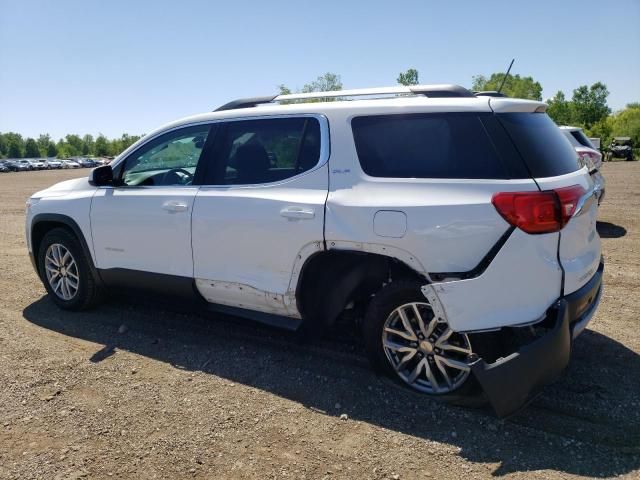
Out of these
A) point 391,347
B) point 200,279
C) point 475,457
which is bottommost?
point 475,457

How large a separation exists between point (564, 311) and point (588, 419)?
0.74 metres

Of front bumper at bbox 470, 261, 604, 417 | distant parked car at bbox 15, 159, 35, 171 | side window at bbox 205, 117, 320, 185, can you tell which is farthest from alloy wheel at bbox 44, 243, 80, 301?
distant parked car at bbox 15, 159, 35, 171

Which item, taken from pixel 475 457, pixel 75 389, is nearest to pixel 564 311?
pixel 475 457

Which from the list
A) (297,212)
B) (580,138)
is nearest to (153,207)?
(297,212)

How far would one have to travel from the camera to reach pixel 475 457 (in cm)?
278

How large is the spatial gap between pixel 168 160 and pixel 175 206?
2.01 ft

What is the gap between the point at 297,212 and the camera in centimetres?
354

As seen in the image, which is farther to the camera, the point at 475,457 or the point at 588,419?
the point at 588,419

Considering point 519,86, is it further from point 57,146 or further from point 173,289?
point 57,146

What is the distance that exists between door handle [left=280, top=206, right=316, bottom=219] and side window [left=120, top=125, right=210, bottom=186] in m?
1.09

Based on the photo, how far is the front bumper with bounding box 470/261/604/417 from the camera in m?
2.74

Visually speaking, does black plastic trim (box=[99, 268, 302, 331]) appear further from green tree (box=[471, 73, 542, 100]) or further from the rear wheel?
green tree (box=[471, 73, 542, 100])

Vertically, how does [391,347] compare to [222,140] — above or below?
below

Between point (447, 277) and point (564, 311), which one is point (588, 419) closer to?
point (564, 311)
